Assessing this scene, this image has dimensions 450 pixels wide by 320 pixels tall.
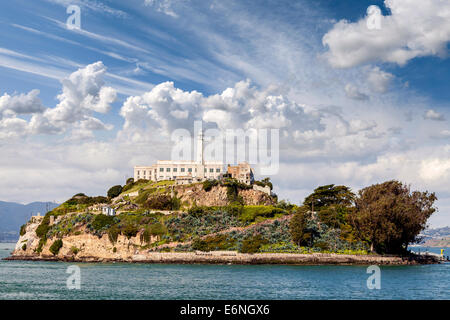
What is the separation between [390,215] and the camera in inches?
3243

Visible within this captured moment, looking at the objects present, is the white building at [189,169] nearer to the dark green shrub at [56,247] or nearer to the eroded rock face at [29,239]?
the eroded rock face at [29,239]

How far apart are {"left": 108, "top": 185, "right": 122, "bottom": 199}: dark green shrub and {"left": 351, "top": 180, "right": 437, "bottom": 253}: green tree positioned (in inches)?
2884

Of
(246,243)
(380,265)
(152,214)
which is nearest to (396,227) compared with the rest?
(380,265)

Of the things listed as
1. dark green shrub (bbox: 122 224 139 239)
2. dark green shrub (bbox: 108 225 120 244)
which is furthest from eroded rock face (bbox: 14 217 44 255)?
dark green shrub (bbox: 122 224 139 239)

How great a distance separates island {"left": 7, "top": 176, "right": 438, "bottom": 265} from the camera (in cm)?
8338

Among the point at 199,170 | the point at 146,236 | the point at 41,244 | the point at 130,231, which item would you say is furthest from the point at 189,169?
the point at 41,244

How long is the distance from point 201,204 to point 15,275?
176ft

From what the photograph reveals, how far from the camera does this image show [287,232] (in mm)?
91438

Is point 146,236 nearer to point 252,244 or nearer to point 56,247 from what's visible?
point 56,247

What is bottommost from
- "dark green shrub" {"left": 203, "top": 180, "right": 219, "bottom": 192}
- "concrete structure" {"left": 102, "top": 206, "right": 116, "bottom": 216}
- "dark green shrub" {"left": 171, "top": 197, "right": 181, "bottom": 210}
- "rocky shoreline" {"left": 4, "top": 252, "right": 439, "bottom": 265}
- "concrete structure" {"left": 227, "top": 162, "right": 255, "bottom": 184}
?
"rocky shoreline" {"left": 4, "top": 252, "right": 439, "bottom": 265}

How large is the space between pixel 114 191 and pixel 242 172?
131 ft

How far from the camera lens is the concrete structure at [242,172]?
4983 inches

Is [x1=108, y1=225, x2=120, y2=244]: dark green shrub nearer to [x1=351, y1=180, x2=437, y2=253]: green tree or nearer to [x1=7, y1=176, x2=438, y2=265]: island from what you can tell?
[x1=7, y1=176, x2=438, y2=265]: island
